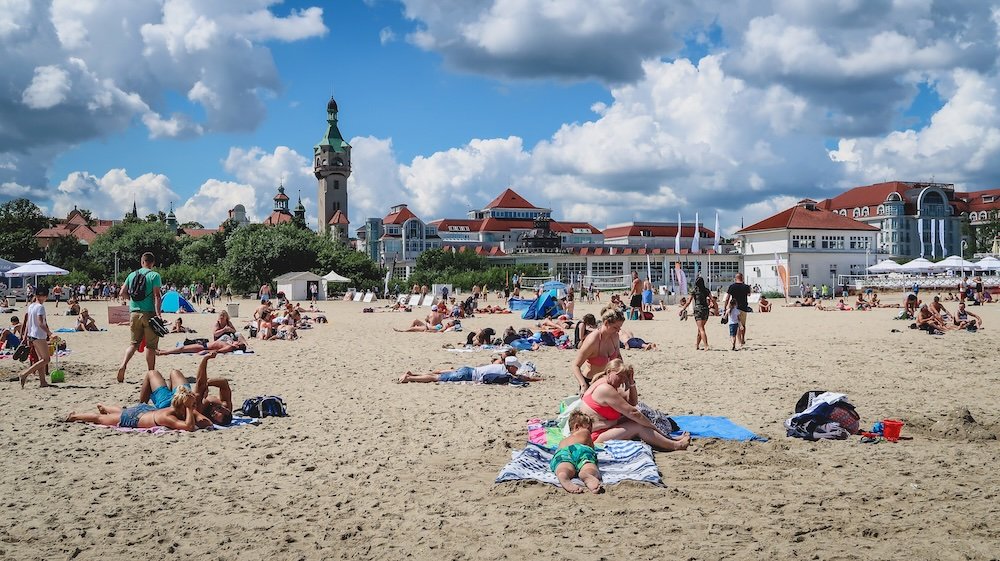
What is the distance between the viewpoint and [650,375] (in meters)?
10.9

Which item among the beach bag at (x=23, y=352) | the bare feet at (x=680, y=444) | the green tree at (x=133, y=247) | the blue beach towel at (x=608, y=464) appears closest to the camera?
the blue beach towel at (x=608, y=464)

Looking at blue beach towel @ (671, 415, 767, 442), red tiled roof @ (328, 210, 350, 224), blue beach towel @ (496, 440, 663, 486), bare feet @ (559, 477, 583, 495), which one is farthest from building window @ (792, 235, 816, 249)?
red tiled roof @ (328, 210, 350, 224)

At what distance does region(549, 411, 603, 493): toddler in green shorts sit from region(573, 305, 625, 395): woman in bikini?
1.92 m

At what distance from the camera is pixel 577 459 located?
5.34m

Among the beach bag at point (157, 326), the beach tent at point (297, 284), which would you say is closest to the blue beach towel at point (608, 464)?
the beach bag at point (157, 326)

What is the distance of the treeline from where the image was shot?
5516 centimetres

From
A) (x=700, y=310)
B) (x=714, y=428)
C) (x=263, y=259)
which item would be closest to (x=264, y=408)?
(x=714, y=428)

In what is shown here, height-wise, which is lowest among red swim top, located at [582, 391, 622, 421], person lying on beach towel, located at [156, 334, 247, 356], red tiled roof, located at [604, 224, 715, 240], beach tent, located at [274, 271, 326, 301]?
red swim top, located at [582, 391, 622, 421]

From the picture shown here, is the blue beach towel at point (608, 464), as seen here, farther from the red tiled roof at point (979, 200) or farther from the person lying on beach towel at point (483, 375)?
the red tiled roof at point (979, 200)

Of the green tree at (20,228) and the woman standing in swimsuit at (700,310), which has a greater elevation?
the green tree at (20,228)

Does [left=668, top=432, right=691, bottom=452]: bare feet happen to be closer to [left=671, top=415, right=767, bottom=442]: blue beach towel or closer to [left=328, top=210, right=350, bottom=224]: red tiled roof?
[left=671, top=415, right=767, bottom=442]: blue beach towel

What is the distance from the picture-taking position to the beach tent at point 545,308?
24719 millimetres

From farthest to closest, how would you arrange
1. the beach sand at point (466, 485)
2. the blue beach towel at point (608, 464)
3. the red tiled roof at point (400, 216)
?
the red tiled roof at point (400, 216), the blue beach towel at point (608, 464), the beach sand at point (466, 485)

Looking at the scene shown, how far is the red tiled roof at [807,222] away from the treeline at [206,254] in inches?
1225
